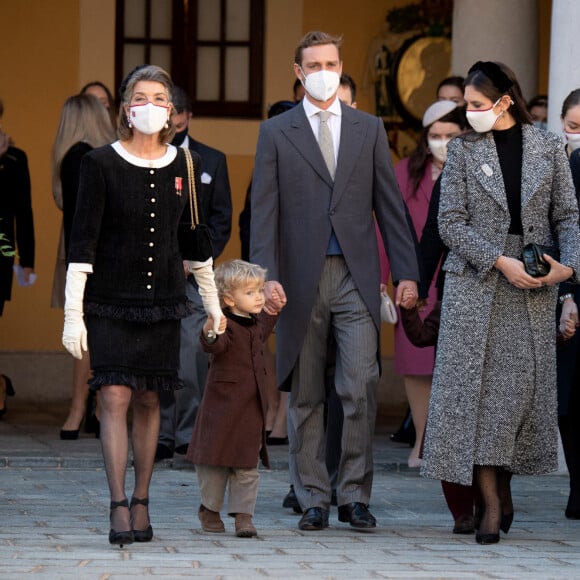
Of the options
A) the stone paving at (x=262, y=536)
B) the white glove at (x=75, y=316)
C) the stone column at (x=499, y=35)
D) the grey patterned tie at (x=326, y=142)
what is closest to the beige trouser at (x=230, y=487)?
the stone paving at (x=262, y=536)

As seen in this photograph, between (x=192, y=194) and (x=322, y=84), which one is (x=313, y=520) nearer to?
(x=192, y=194)

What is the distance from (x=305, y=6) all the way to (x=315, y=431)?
647 centimetres

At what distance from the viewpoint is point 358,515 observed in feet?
26.4

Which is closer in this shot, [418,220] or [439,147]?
[439,147]

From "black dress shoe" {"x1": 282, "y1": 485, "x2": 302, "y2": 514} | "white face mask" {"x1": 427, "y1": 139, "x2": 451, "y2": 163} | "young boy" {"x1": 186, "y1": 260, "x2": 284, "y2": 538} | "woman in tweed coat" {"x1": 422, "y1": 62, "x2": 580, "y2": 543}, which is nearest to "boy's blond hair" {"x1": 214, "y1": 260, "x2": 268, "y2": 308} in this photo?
"young boy" {"x1": 186, "y1": 260, "x2": 284, "y2": 538}

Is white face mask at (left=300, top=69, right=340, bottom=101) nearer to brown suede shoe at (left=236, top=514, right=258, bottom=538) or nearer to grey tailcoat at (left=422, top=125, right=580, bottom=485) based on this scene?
grey tailcoat at (left=422, top=125, right=580, bottom=485)

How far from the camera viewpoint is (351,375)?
26.8 ft

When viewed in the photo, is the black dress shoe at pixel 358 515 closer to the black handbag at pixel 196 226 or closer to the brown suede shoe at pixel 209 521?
the brown suede shoe at pixel 209 521

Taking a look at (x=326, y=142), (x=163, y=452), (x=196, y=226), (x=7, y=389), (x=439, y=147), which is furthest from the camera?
(x=7, y=389)

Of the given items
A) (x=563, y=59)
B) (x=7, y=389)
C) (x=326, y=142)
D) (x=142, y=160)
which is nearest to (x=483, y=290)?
(x=326, y=142)

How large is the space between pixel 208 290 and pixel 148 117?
0.74m

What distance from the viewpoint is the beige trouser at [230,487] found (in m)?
7.77

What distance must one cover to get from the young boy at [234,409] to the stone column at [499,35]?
5.02 m

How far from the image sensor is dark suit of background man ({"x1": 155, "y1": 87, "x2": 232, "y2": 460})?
416 inches
